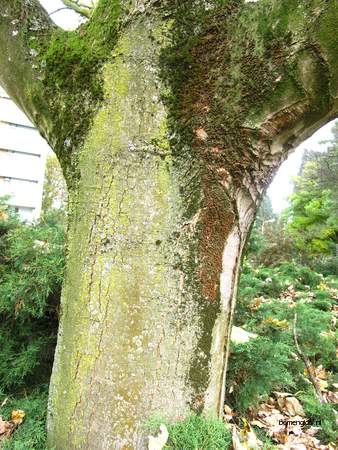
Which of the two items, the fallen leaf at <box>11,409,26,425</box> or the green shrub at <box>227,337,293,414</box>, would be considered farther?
the green shrub at <box>227,337,293,414</box>

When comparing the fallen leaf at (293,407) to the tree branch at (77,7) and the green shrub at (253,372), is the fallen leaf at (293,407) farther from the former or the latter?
the tree branch at (77,7)

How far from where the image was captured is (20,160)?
2917cm

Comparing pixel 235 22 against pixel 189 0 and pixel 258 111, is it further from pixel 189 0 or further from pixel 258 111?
pixel 258 111

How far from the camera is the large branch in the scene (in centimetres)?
A: 192

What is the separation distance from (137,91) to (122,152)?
0.30 meters

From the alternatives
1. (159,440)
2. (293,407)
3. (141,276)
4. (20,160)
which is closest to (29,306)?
(141,276)

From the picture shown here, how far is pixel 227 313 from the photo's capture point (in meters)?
1.76

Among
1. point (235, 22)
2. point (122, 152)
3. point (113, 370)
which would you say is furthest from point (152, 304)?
point (235, 22)

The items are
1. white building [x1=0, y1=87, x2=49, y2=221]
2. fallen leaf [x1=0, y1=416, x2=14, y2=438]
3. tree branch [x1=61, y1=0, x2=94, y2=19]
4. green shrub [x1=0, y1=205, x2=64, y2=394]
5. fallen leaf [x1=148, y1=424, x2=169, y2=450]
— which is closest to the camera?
fallen leaf [x1=148, y1=424, x2=169, y2=450]

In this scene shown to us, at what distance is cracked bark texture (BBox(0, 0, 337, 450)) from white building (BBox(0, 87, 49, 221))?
28573 mm

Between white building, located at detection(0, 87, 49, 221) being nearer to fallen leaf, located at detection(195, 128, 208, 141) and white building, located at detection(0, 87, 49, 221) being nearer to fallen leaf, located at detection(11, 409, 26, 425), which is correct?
fallen leaf, located at detection(11, 409, 26, 425)

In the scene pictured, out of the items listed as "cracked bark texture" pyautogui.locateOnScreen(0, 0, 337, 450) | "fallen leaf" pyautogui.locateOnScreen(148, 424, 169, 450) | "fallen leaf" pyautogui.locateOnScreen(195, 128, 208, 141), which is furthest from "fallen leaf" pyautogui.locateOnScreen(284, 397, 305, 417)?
"fallen leaf" pyautogui.locateOnScreen(195, 128, 208, 141)

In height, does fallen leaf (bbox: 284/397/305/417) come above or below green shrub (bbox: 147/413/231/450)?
below

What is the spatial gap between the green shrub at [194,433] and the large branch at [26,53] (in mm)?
1556
